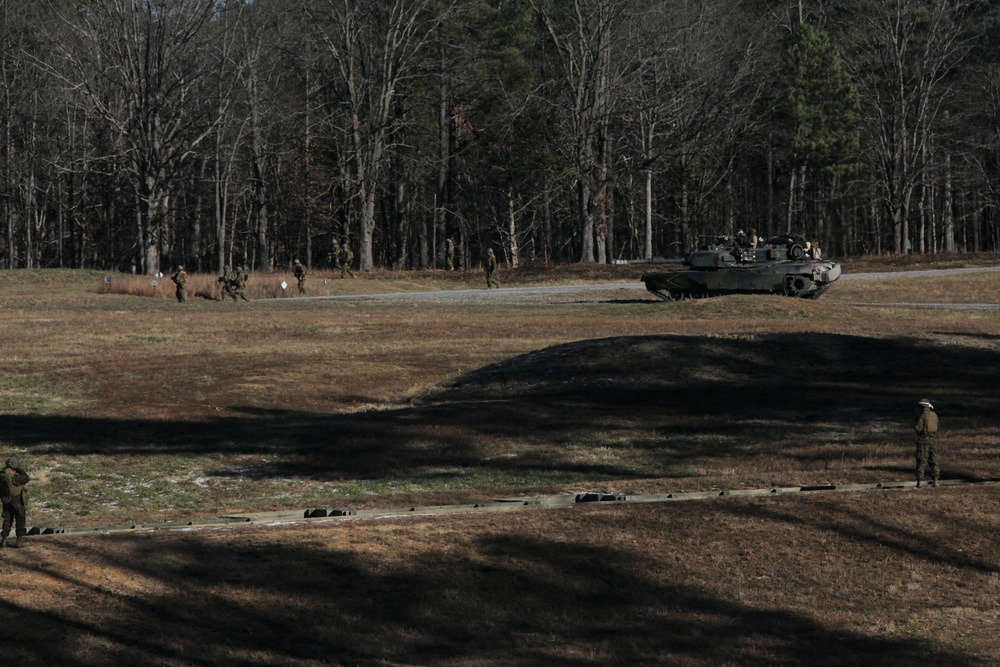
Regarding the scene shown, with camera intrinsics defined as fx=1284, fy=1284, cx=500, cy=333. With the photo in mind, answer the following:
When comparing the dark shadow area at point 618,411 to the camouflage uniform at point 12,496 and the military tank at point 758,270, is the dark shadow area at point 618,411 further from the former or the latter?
the military tank at point 758,270

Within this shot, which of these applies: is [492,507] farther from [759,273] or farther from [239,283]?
[239,283]

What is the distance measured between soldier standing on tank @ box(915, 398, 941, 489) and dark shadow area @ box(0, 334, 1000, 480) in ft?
5.41

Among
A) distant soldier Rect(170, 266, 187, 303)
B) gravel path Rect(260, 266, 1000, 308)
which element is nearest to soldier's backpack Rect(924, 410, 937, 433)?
gravel path Rect(260, 266, 1000, 308)

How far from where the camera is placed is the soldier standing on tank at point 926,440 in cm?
1834

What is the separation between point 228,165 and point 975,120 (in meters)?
47.3

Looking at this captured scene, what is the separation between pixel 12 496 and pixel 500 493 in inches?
287

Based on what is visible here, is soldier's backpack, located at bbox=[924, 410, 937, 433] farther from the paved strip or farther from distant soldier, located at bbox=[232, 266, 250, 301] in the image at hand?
distant soldier, located at bbox=[232, 266, 250, 301]

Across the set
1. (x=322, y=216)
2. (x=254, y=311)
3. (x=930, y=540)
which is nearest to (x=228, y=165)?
(x=322, y=216)

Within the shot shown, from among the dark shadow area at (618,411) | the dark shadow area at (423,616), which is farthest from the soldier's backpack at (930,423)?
the dark shadow area at (423,616)

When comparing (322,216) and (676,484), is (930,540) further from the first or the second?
(322,216)

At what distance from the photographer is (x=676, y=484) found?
64.2 feet

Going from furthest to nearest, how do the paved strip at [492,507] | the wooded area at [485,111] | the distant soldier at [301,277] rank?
1. the wooded area at [485,111]
2. the distant soldier at [301,277]
3. the paved strip at [492,507]

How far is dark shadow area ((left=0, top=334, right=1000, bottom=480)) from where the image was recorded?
22.9 m

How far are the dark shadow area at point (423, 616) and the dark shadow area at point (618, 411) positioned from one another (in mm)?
6326
